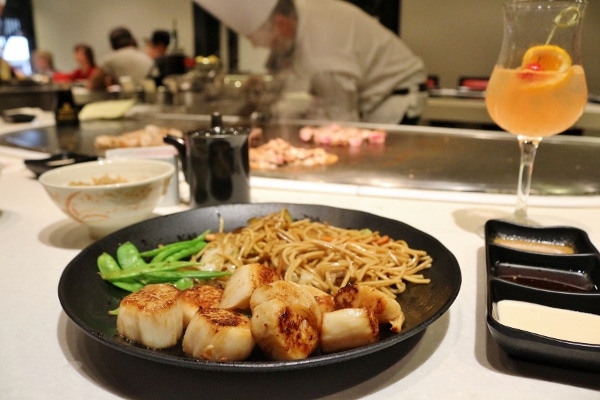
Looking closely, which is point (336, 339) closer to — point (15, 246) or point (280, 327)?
point (280, 327)

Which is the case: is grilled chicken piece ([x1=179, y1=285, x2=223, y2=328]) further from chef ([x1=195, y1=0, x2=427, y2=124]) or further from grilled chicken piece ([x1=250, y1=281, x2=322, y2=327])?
chef ([x1=195, y1=0, x2=427, y2=124])

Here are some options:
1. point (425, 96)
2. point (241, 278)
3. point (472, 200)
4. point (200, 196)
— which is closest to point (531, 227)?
point (472, 200)

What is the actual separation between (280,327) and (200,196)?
2.49 feet

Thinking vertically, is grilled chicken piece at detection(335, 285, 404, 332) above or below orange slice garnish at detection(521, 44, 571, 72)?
below

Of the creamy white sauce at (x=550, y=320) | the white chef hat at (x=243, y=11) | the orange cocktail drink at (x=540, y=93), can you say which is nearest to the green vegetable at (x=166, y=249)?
the creamy white sauce at (x=550, y=320)

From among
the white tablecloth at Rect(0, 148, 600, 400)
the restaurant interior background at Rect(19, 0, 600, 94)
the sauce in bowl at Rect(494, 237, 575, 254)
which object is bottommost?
the white tablecloth at Rect(0, 148, 600, 400)

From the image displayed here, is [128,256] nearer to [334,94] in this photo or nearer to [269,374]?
[269,374]

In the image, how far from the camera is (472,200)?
1.48 meters

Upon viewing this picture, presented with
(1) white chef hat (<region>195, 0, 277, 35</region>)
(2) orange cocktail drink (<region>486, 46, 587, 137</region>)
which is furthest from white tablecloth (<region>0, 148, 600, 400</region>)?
(1) white chef hat (<region>195, 0, 277, 35</region>)

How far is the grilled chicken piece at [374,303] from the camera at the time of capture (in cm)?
72

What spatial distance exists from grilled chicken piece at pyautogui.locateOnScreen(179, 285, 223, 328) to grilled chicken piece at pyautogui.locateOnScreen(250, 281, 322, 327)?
9 centimetres

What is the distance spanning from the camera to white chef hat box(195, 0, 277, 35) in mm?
3320

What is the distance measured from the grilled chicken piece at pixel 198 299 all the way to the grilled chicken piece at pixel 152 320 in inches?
0.5

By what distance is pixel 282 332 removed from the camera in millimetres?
624
